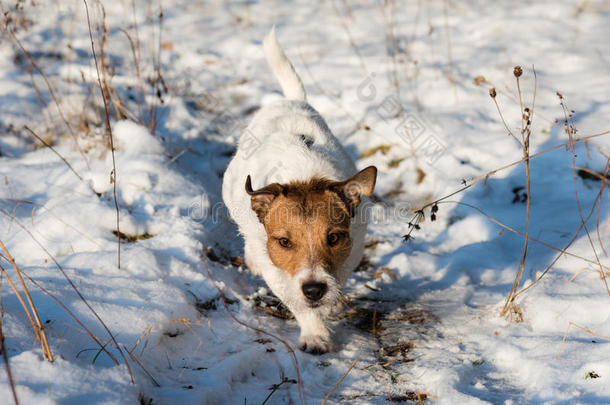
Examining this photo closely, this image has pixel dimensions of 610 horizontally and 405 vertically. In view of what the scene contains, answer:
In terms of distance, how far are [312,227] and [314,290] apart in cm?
42

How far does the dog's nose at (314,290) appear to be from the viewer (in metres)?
2.74

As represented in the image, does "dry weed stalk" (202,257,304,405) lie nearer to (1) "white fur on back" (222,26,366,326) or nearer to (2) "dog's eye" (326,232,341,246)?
(1) "white fur on back" (222,26,366,326)

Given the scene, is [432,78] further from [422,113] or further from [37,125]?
[37,125]

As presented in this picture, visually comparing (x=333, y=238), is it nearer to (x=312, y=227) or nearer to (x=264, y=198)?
(x=312, y=227)

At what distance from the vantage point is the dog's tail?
14.8 feet

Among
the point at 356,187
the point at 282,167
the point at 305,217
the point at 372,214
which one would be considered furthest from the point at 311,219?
the point at 372,214

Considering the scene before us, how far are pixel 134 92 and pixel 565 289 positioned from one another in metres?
5.51

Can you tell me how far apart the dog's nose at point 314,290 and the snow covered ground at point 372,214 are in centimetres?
38

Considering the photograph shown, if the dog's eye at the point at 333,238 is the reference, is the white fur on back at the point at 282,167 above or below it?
above

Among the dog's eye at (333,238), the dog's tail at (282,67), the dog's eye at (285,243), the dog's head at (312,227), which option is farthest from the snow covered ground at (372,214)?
the dog's tail at (282,67)

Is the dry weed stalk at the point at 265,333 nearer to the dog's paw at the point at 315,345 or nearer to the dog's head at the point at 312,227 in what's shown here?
the dog's paw at the point at 315,345

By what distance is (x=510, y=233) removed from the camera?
4.38 metres

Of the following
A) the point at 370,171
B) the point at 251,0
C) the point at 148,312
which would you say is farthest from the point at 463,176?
the point at 251,0

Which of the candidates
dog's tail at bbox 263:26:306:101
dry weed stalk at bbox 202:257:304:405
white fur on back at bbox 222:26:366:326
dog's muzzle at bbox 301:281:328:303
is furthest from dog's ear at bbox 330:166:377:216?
dog's tail at bbox 263:26:306:101
